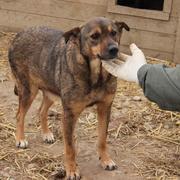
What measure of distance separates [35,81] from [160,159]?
1.50 meters

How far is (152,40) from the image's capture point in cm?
768

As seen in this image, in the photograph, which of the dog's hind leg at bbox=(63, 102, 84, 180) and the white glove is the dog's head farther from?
the dog's hind leg at bbox=(63, 102, 84, 180)

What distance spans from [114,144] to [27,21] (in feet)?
12.1

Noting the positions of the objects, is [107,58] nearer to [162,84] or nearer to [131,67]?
[131,67]

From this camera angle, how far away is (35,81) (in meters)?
5.00

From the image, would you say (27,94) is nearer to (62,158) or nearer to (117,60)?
(62,158)

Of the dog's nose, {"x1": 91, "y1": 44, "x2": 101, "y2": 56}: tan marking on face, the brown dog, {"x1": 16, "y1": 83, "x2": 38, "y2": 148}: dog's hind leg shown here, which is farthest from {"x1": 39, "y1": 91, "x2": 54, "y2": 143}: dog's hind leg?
the dog's nose

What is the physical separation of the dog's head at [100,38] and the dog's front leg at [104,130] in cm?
54

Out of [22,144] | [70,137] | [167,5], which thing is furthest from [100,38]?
[167,5]

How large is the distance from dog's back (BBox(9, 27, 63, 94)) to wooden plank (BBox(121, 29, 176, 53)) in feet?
9.58

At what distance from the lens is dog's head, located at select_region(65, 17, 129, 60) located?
13.0 feet

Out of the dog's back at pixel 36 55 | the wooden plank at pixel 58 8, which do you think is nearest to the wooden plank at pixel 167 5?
the wooden plank at pixel 58 8

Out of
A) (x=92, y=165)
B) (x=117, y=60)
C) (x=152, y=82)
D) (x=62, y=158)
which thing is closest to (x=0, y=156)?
(x=62, y=158)

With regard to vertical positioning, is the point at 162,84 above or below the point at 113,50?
above
